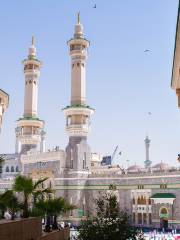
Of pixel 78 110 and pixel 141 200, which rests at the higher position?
pixel 78 110

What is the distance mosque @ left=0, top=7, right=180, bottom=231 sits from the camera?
36.6m

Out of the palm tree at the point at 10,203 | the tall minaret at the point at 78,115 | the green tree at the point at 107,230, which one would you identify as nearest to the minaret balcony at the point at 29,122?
the tall minaret at the point at 78,115

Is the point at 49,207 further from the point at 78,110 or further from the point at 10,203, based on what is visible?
the point at 78,110

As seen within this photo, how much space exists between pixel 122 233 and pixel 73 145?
31292 mm

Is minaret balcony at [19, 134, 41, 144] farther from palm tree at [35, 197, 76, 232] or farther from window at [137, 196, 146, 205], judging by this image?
palm tree at [35, 197, 76, 232]

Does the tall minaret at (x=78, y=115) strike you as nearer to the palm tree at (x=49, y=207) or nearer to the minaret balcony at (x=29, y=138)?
the minaret balcony at (x=29, y=138)

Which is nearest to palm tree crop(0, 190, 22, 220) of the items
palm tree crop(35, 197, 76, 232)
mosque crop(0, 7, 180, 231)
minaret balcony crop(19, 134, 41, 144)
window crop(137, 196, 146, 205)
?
palm tree crop(35, 197, 76, 232)

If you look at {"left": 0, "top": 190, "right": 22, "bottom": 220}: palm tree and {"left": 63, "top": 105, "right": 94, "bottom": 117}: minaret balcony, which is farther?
{"left": 63, "top": 105, "right": 94, "bottom": 117}: minaret balcony

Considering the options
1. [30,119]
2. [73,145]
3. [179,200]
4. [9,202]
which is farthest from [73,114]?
[9,202]

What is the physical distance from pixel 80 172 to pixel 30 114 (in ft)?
33.0

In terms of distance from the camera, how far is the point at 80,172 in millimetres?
41250

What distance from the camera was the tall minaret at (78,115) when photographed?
41.6 meters

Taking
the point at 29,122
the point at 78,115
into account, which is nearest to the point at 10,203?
the point at 78,115

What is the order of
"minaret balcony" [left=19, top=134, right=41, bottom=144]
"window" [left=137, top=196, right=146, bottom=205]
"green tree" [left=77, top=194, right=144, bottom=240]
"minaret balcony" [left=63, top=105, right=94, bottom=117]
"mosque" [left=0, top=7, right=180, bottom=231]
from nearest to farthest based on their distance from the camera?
1. "green tree" [left=77, top=194, right=144, bottom=240]
2. "mosque" [left=0, top=7, right=180, bottom=231]
3. "window" [left=137, top=196, right=146, bottom=205]
4. "minaret balcony" [left=63, top=105, right=94, bottom=117]
5. "minaret balcony" [left=19, top=134, right=41, bottom=144]
